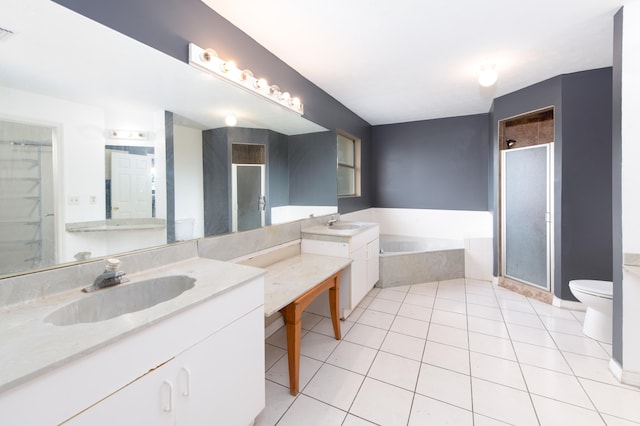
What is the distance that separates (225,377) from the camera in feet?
3.83

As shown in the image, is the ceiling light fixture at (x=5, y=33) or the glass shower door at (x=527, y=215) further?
the glass shower door at (x=527, y=215)

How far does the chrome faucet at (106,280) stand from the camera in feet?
3.75

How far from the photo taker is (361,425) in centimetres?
143

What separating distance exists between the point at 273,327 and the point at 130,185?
161 centimetres

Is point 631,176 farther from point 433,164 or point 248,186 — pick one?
point 433,164

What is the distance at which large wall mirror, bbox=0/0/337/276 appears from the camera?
103 centimetres

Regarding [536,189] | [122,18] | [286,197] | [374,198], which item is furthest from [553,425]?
[374,198]

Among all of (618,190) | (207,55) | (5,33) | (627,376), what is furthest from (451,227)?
(5,33)

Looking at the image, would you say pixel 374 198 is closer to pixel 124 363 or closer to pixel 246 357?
pixel 246 357

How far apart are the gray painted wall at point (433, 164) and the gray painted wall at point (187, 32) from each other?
7.19 feet

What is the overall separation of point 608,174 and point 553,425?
2405 millimetres


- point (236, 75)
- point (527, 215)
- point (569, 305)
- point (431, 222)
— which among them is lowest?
point (569, 305)

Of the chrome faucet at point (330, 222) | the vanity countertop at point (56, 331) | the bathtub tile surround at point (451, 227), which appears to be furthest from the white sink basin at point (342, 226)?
the vanity countertop at point (56, 331)

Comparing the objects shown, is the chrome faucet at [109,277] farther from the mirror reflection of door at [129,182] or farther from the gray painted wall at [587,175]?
the gray painted wall at [587,175]
